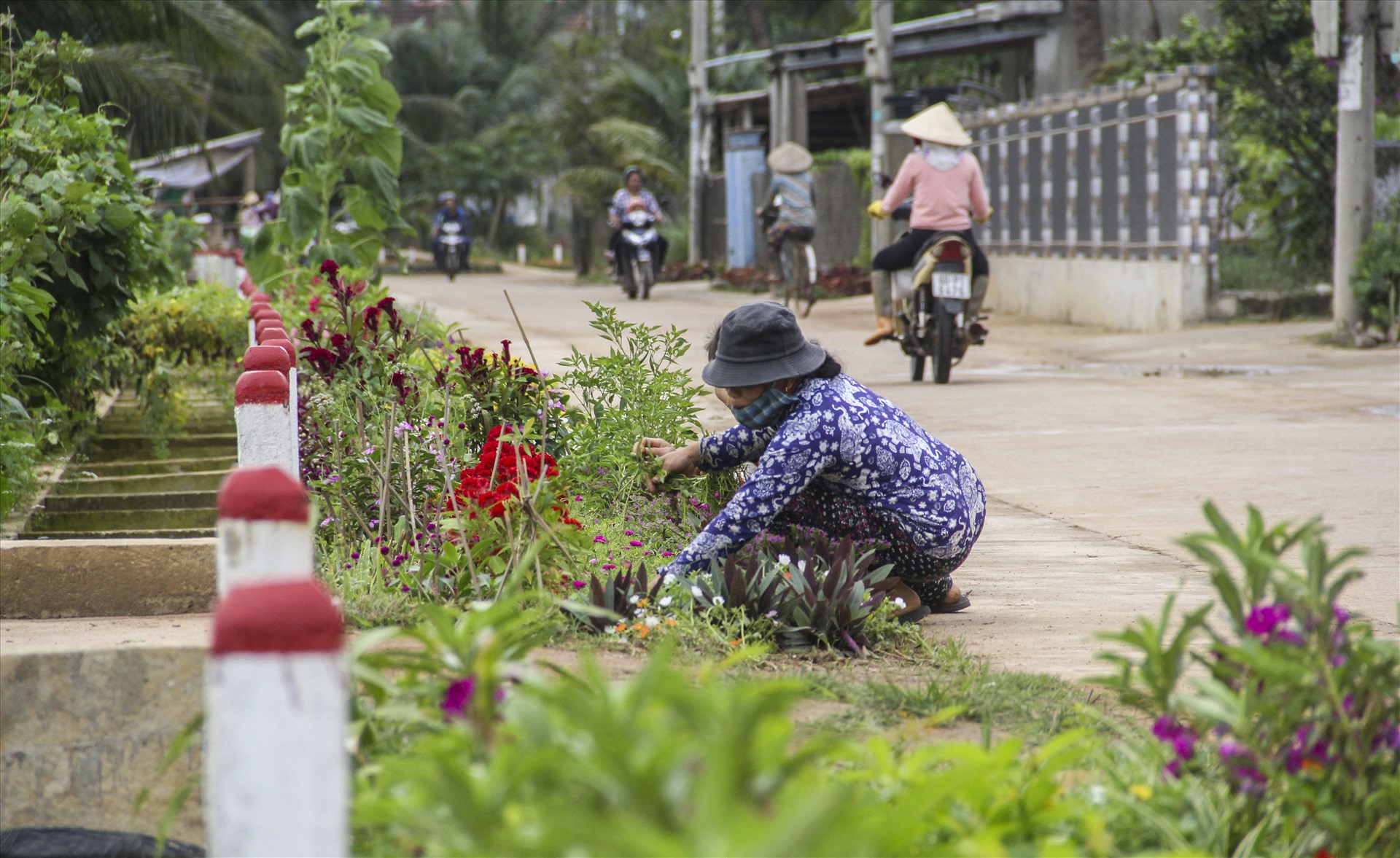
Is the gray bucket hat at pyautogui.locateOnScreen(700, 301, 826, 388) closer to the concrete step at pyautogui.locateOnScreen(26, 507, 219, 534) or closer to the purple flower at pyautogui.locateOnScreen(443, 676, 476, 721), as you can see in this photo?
the purple flower at pyautogui.locateOnScreen(443, 676, 476, 721)

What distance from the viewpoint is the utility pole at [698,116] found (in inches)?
1041

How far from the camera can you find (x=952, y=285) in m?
10.5

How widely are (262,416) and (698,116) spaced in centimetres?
2464

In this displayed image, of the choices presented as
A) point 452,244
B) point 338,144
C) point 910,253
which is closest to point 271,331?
point 338,144

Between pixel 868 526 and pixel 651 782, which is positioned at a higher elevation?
pixel 651 782

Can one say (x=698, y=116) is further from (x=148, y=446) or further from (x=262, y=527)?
(x=262, y=527)

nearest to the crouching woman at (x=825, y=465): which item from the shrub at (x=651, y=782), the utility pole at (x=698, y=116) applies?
the shrub at (x=651, y=782)

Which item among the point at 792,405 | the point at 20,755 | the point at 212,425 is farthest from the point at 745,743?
the point at 212,425

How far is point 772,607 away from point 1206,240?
1152 cm

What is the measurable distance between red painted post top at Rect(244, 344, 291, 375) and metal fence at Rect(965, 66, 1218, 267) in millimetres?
11400

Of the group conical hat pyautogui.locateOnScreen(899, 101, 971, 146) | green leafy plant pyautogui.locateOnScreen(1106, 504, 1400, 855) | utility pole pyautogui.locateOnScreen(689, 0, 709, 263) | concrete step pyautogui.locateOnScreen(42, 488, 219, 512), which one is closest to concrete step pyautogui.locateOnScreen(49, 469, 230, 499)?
concrete step pyautogui.locateOnScreen(42, 488, 219, 512)

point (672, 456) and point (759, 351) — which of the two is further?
point (672, 456)

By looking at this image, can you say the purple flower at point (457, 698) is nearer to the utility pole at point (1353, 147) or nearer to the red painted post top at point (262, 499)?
the red painted post top at point (262, 499)

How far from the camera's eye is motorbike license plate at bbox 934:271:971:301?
412 inches
